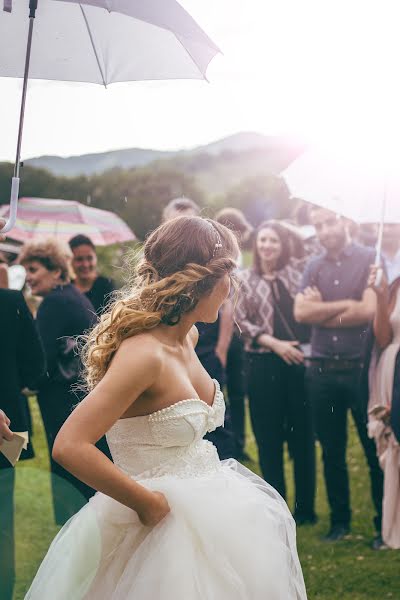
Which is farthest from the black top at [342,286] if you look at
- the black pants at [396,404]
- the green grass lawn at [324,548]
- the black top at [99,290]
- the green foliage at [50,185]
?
the green foliage at [50,185]

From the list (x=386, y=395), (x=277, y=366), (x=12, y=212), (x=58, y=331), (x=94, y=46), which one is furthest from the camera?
(x=277, y=366)

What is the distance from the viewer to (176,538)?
7.32 feet

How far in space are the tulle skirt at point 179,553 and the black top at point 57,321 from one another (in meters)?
2.42

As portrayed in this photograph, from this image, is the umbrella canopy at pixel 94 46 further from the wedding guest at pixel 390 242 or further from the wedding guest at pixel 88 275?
the wedding guest at pixel 390 242

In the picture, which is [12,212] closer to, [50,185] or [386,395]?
[386,395]

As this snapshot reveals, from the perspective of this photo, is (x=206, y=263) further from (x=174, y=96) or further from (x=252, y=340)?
(x=174, y=96)

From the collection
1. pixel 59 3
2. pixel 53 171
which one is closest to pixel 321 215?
pixel 59 3

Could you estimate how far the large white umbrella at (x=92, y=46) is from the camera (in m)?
3.34

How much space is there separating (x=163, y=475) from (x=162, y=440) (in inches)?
3.7

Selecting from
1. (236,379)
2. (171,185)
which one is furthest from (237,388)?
(171,185)

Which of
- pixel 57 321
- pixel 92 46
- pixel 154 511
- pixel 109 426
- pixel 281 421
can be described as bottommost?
pixel 281 421

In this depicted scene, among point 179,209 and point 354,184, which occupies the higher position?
point 354,184

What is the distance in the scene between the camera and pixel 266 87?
5355mm

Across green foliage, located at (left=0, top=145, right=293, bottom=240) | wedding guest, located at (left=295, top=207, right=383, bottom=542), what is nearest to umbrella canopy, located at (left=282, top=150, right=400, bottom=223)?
wedding guest, located at (left=295, top=207, right=383, bottom=542)
